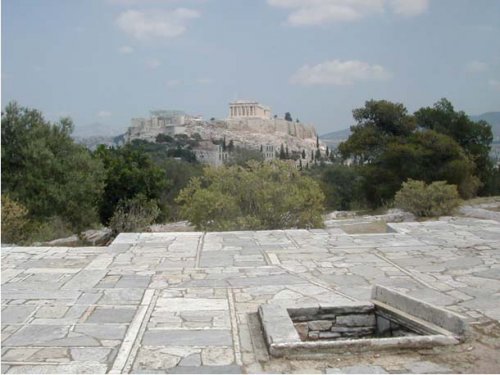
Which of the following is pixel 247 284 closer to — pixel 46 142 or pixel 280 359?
pixel 280 359

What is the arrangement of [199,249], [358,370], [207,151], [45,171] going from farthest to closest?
[207,151] < [45,171] < [199,249] < [358,370]

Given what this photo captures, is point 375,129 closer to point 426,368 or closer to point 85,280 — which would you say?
point 85,280

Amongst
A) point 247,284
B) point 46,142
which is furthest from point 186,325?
point 46,142

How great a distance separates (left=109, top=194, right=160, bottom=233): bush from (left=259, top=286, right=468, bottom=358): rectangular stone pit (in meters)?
11.1

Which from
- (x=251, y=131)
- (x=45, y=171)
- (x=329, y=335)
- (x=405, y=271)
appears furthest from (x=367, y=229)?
(x=251, y=131)

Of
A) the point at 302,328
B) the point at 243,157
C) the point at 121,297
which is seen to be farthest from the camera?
the point at 243,157

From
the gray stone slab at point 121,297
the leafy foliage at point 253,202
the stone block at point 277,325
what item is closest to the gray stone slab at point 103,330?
the gray stone slab at point 121,297

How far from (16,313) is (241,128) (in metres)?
109

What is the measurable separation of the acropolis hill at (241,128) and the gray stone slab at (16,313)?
8762cm

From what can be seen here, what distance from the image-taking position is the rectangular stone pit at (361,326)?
3643 mm

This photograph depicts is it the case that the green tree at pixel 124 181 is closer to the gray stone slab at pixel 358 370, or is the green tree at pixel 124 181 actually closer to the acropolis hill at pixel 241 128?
the gray stone slab at pixel 358 370

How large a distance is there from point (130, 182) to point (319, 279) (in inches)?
568

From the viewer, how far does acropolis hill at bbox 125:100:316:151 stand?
100 m

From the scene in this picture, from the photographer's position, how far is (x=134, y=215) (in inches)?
661
